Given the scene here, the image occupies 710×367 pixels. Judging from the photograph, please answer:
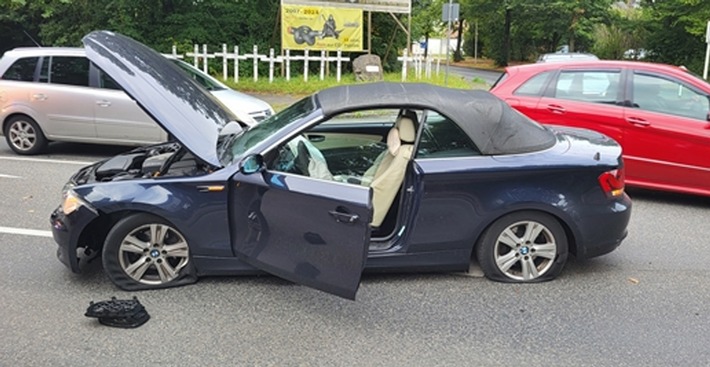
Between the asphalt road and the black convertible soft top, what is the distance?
1062mm

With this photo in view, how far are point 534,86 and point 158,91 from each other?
470 centimetres

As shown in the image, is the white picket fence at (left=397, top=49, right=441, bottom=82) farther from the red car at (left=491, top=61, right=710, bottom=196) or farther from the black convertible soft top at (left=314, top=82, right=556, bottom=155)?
the black convertible soft top at (left=314, top=82, right=556, bottom=155)

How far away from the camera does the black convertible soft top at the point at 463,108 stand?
14.2 ft

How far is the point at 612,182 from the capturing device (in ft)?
14.6

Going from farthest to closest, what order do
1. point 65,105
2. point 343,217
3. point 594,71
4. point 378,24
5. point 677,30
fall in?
point 677,30
point 378,24
point 65,105
point 594,71
point 343,217

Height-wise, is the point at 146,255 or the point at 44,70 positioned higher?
the point at 44,70

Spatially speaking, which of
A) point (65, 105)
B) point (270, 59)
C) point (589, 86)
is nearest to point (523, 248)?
point (589, 86)

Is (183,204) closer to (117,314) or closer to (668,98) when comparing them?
(117,314)

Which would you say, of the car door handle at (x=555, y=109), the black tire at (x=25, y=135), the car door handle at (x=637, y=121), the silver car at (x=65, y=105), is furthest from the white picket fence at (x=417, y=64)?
the car door handle at (x=637, y=121)

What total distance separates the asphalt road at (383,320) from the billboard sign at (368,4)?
Answer: 47.4 ft

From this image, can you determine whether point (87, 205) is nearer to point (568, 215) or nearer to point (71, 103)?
point (568, 215)

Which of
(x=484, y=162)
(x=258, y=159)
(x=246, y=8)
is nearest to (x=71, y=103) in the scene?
(x=258, y=159)

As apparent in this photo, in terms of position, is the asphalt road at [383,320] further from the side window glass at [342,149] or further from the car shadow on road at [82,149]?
the car shadow on road at [82,149]

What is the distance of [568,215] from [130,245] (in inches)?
124
